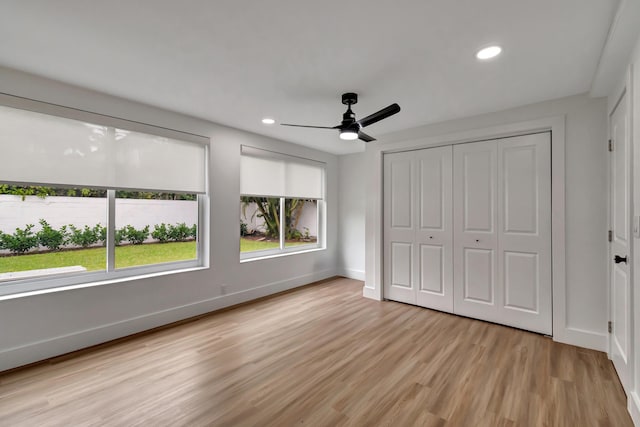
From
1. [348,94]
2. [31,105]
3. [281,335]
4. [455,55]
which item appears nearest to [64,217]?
[31,105]

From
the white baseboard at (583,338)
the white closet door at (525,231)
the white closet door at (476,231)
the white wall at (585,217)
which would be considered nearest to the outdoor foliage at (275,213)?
the white closet door at (476,231)

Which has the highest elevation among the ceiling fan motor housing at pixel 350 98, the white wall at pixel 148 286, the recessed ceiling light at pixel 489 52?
the recessed ceiling light at pixel 489 52

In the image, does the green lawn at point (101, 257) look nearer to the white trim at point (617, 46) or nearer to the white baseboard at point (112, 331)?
the white baseboard at point (112, 331)

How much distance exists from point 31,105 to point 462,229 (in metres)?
4.60

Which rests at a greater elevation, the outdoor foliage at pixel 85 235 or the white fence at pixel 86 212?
the white fence at pixel 86 212

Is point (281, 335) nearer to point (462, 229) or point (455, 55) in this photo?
point (462, 229)

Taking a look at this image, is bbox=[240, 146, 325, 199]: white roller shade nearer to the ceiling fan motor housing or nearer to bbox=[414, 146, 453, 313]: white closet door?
the ceiling fan motor housing

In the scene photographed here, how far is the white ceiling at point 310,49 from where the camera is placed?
5.70 feet

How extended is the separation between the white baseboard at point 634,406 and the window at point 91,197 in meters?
4.15

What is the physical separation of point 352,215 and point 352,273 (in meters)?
1.15

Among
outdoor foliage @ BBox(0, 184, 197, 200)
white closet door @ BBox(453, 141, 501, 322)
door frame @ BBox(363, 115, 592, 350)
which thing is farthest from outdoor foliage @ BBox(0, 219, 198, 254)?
white closet door @ BBox(453, 141, 501, 322)

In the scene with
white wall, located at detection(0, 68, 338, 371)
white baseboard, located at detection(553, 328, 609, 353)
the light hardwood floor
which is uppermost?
white wall, located at detection(0, 68, 338, 371)

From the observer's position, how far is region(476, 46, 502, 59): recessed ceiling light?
212 centimetres

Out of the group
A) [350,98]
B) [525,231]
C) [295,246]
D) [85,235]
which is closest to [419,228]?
[525,231]
